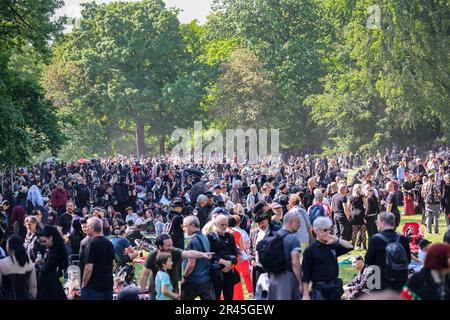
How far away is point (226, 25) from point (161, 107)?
9551 mm

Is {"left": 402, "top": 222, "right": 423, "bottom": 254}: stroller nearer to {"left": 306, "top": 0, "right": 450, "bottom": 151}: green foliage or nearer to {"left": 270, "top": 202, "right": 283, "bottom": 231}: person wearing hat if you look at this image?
{"left": 270, "top": 202, "right": 283, "bottom": 231}: person wearing hat

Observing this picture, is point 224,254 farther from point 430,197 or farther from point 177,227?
point 430,197

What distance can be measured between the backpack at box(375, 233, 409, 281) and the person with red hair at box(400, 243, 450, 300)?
2636 mm

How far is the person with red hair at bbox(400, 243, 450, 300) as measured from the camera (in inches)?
300

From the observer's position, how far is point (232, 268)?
11.7m

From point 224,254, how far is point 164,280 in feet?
4.71

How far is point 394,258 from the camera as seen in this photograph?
1046cm

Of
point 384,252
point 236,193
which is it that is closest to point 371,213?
point 236,193

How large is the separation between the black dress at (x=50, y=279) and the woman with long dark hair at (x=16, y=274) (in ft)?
1.47

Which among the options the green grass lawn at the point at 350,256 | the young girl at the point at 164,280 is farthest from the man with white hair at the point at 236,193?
the young girl at the point at 164,280

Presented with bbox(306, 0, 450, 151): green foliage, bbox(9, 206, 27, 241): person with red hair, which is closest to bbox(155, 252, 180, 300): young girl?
bbox(9, 206, 27, 241): person with red hair

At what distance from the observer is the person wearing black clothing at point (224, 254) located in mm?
11406
